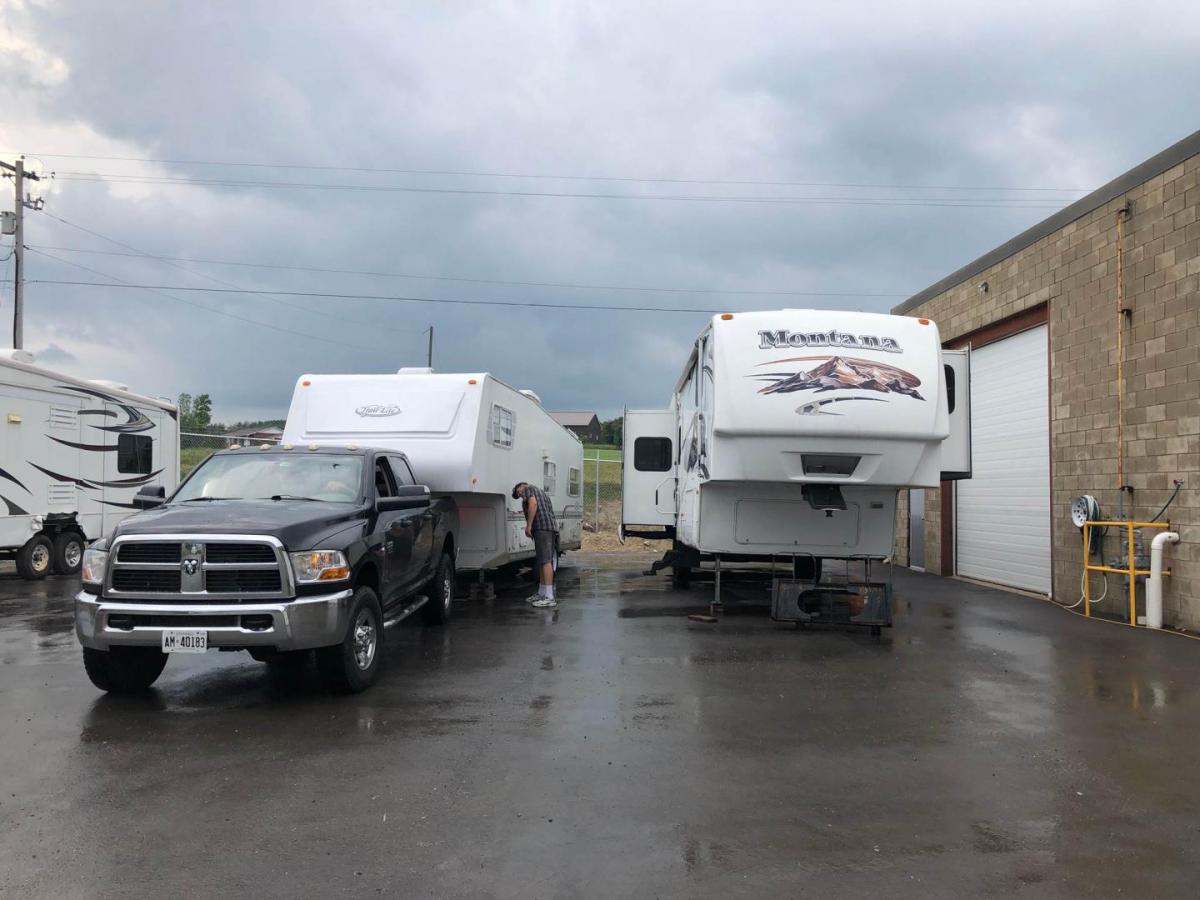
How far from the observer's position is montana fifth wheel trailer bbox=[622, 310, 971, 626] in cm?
873

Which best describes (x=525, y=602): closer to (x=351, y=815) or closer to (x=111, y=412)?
(x=351, y=815)

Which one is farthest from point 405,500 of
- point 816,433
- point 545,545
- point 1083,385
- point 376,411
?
point 1083,385

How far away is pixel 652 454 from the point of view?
1530cm

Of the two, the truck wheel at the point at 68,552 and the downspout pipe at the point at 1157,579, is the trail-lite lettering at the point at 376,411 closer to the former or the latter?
the truck wheel at the point at 68,552

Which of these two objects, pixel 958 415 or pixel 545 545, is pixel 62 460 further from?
pixel 958 415

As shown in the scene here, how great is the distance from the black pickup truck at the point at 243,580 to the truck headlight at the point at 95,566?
0.05 ft

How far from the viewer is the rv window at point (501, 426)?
11.0m

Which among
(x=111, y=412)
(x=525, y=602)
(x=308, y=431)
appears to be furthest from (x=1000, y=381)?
(x=111, y=412)

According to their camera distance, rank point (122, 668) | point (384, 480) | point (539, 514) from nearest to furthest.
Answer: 1. point (122, 668)
2. point (384, 480)
3. point (539, 514)

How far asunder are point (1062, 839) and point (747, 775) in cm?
160

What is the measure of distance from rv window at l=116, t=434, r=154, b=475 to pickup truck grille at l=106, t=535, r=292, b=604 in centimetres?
1156

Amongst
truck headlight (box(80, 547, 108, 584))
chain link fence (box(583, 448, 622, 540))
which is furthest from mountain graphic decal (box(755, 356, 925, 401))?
chain link fence (box(583, 448, 622, 540))

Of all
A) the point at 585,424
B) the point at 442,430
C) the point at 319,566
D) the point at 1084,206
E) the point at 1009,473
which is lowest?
the point at 319,566

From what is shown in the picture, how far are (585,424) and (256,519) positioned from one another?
250ft
